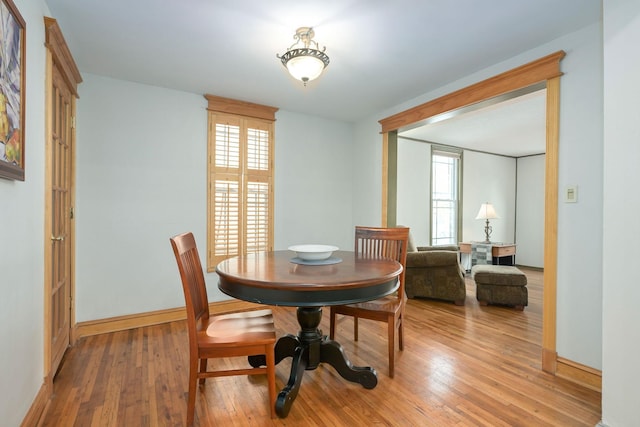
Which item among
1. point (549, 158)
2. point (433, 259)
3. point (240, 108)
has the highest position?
point (240, 108)

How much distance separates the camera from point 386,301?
2.39 m

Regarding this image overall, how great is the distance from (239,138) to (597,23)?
129 inches

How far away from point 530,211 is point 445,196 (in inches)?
86.0

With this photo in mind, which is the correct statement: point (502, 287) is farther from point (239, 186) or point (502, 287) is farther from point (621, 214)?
point (239, 186)

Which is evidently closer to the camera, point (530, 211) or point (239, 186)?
point (239, 186)

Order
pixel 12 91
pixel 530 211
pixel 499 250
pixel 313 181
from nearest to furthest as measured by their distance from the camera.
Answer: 1. pixel 12 91
2. pixel 313 181
3. pixel 499 250
4. pixel 530 211

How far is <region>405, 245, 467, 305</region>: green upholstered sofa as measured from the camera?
3.86 metres

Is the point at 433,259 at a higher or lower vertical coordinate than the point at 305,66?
lower

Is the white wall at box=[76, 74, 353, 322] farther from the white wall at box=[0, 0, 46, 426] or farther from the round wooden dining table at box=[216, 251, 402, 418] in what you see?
the round wooden dining table at box=[216, 251, 402, 418]

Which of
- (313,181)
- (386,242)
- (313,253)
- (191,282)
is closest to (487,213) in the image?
(313,181)

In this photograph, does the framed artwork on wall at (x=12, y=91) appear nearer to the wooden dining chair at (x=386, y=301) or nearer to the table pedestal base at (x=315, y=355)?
the table pedestal base at (x=315, y=355)

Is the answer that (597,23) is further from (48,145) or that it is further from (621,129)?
(48,145)

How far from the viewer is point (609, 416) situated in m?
1.60

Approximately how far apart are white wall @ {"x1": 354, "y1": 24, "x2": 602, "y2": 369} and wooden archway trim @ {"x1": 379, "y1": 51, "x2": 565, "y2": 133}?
0.08 m
